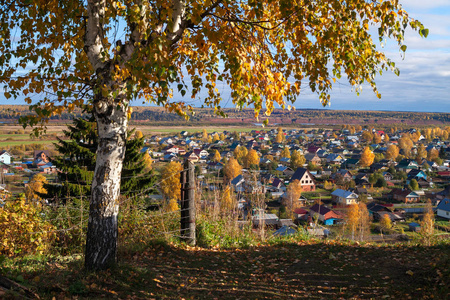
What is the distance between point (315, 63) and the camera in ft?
17.6

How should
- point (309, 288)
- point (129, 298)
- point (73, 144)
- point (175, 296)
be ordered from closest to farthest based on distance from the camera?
point (129, 298), point (175, 296), point (309, 288), point (73, 144)

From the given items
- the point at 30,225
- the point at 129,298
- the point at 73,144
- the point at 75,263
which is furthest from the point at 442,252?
the point at 73,144

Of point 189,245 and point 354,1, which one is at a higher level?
point 354,1

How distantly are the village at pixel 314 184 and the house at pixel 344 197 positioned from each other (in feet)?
0.42

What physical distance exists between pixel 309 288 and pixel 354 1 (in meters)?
4.11

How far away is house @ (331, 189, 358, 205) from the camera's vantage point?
45531mm

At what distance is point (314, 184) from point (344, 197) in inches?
436

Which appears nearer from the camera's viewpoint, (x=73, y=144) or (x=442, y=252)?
(x=442, y=252)

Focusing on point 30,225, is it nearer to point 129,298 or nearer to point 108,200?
point 108,200

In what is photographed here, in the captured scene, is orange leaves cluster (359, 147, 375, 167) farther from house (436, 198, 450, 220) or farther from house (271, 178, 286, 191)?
house (436, 198, 450, 220)

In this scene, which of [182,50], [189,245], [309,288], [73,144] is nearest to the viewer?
[309,288]

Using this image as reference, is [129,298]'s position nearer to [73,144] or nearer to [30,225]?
[30,225]

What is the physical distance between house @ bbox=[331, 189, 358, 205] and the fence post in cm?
4109

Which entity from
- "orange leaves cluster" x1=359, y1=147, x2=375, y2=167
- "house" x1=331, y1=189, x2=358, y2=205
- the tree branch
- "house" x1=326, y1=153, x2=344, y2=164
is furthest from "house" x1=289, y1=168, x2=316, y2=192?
the tree branch
